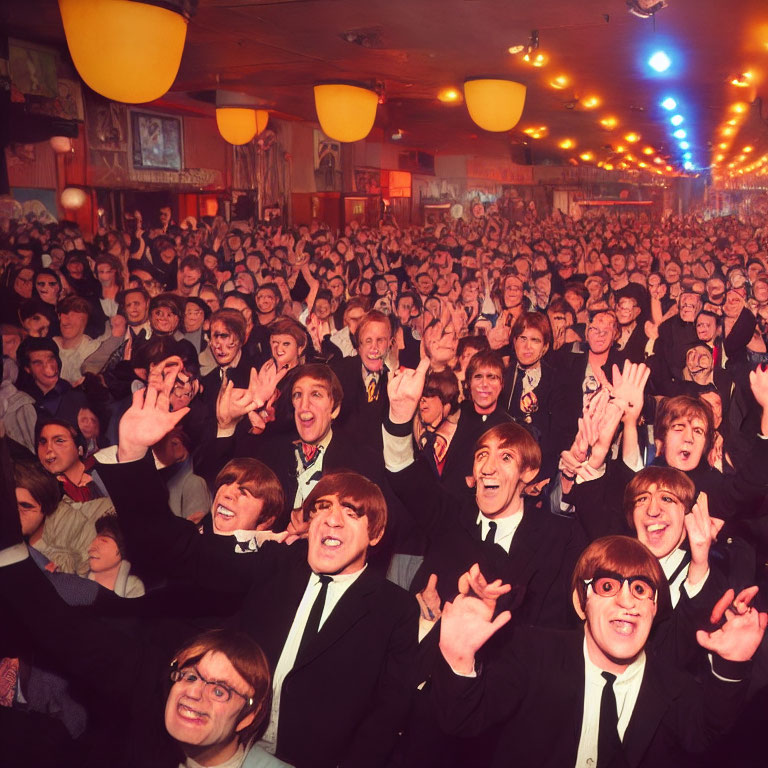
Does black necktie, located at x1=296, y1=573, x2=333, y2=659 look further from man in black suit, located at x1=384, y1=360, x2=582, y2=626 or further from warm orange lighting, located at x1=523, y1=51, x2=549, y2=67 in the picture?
warm orange lighting, located at x1=523, y1=51, x2=549, y2=67

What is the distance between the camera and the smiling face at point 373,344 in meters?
3.99

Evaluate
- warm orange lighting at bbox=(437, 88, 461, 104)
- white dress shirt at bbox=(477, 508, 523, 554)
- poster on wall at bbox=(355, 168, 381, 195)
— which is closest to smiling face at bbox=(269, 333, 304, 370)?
white dress shirt at bbox=(477, 508, 523, 554)

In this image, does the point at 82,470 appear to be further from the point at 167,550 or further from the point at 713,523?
the point at 713,523

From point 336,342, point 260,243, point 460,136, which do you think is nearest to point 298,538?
point 336,342

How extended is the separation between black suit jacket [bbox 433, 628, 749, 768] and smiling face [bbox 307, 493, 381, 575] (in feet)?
1.43

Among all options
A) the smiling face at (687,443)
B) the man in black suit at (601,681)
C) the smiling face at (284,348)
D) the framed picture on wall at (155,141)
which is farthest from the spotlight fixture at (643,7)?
the framed picture on wall at (155,141)

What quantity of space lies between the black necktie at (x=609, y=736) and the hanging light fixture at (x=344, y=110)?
5238 millimetres

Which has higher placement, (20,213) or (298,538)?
(20,213)

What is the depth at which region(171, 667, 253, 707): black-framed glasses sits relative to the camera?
1.82 meters

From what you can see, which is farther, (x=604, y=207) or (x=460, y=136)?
(x=604, y=207)

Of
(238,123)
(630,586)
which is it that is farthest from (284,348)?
(238,123)

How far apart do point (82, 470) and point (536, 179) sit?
28.0 m

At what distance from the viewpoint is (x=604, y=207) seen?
36000mm

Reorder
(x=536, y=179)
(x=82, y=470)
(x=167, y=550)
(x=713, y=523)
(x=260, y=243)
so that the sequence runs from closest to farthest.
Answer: (x=167, y=550) → (x=713, y=523) → (x=82, y=470) → (x=260, y=243) → (x=536, y=179)
